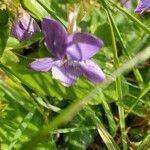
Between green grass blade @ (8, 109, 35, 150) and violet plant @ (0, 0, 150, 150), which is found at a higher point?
violet plant @ (0, 0, 150, 150)

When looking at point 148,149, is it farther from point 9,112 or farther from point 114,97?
point 9,112

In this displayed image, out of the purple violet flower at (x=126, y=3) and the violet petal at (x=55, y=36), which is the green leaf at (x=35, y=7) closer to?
the violet petal at (x=55, y=36)

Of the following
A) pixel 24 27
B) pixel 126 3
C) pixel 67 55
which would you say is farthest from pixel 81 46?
pixel 126 3

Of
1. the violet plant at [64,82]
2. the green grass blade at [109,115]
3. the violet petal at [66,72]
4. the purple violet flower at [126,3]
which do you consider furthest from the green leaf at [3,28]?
the purple violet flower at [126,3]

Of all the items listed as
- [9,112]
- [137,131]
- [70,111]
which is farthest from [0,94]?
[70,111]

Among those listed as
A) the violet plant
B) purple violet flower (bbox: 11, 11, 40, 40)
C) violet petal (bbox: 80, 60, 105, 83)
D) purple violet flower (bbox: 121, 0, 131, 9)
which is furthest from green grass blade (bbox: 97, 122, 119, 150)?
purple violet flower (bbox: 121, 0, 131, 9)

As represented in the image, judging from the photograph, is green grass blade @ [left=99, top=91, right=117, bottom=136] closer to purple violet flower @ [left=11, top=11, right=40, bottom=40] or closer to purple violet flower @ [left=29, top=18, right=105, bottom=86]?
purple violet flower @ [left=29, top=18, right=105, bottom=86]

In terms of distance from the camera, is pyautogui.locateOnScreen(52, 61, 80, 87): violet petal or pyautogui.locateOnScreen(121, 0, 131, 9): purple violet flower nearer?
pyautogui.locateOnScreen(52, 61, 80, 87): violet petal

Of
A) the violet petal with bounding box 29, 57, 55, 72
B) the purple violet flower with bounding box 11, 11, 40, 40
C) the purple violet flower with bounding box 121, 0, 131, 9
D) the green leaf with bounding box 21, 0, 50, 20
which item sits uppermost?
the purple violet flower with bounding box 121, 0, 131, 9
